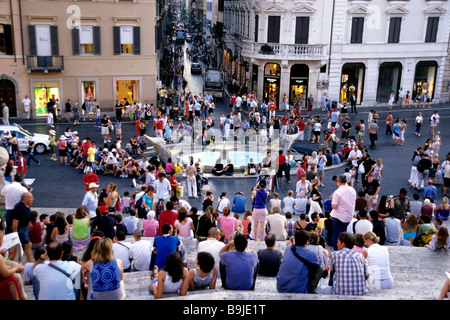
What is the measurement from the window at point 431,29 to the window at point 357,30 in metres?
5.51

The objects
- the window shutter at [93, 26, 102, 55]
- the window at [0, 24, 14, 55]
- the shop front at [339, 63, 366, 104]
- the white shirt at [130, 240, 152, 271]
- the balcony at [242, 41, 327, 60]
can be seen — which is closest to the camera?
the white shirt at [130, 240, 152, 271]

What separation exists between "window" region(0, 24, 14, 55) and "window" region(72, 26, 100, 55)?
3.85m

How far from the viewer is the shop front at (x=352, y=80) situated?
3944 cm

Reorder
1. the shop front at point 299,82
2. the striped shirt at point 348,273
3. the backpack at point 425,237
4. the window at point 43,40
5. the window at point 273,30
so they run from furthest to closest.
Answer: the shop front at point 299,82 < the window at point 273,30 < the window at point 43,40 < the backpack at point 425,237 < the striped shirt at point 348,273

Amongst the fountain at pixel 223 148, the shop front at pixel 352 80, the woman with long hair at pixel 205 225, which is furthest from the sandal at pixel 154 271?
the shop front at pixel 352 80

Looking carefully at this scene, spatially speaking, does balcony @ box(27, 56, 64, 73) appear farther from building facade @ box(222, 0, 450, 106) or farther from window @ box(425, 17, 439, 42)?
window @ box(425, 17, 439, 42)

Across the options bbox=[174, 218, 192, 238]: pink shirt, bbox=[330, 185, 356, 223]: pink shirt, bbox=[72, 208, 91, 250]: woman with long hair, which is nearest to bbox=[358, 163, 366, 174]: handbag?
bbox=[330, 185, 356, 223]: pink shirt

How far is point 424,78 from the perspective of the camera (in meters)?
41.0

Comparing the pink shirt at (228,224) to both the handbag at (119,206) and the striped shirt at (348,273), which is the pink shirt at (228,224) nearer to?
the striped shirt at (348,273)

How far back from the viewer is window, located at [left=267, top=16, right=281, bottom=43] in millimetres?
37656

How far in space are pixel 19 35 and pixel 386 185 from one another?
957 inches

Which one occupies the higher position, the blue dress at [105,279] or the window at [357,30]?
the window at [357,30]

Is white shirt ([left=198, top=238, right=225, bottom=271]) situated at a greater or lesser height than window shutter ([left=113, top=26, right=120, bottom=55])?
lesser
